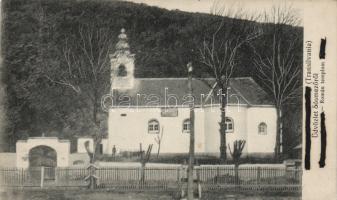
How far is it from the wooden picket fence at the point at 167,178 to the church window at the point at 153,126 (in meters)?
0.38

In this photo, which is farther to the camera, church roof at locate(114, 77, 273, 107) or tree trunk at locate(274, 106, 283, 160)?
tree trunk at locate(274, 106, 283, 160)

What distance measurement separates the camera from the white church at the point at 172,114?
8.40 m

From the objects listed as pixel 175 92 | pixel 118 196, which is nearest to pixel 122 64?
pixel 175 92

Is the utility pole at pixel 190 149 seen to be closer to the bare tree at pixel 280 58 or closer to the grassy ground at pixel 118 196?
the grassy ground at pixel 118 196

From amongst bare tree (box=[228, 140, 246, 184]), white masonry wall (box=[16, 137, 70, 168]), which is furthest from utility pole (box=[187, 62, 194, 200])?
white masonry wall (box=[16, 137, 70, 168])

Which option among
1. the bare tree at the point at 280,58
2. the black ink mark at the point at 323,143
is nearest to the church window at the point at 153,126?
the bare tree at the point at 280,58

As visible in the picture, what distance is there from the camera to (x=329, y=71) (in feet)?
27.5

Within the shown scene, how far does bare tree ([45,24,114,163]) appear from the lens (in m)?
8.44

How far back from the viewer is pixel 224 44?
848cm

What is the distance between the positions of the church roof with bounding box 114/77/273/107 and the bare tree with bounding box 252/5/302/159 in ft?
0.72

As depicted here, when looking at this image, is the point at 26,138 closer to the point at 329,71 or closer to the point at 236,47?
the point at 236,47

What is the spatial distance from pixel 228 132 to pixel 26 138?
198 cm

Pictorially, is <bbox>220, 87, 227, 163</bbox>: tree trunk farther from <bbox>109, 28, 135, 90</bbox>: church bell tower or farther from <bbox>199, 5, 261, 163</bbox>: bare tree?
<bbox>109, 28, 135, 90</bbox>: church bell tower

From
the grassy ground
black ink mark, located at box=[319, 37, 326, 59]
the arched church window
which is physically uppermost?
black ink mark, located at box=[319, 37, 326, 59]
